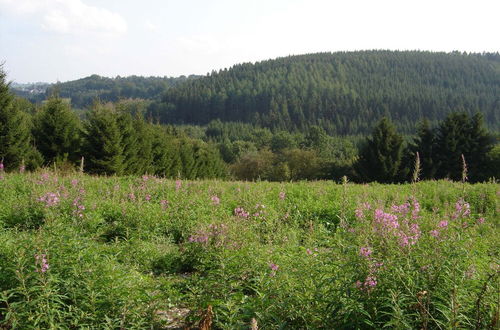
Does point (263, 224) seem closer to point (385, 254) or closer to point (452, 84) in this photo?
point (385, 254)

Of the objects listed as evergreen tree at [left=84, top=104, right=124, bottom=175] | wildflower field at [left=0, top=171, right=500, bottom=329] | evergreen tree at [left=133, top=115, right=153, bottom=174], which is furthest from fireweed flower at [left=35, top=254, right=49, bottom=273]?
evergreen tree at [left=133, top=115, right=153, bottom=174]

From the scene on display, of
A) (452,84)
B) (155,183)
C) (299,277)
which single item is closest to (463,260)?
(299,277)

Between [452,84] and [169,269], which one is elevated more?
[452,84]

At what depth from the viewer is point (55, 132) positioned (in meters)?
24.9

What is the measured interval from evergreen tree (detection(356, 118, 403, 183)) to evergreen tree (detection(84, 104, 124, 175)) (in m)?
23.6

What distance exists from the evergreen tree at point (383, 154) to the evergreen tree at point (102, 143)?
929 inches

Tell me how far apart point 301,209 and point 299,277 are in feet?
19.7

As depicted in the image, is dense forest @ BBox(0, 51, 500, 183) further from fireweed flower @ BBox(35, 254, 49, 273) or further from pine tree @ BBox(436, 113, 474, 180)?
fireweed flower @ BBox(35, 254, 49, 273)

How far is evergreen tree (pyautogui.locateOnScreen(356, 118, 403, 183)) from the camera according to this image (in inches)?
1425

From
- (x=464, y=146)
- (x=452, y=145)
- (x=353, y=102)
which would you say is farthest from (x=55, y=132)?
(x=353, y=102)

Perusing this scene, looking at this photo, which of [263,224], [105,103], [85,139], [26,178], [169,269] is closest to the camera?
[169,269]

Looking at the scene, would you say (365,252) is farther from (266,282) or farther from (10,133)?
(10,133)

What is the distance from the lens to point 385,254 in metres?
3.82

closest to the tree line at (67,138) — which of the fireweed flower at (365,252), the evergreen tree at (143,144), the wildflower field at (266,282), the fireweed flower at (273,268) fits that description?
the evergreen tree at (143,144)
